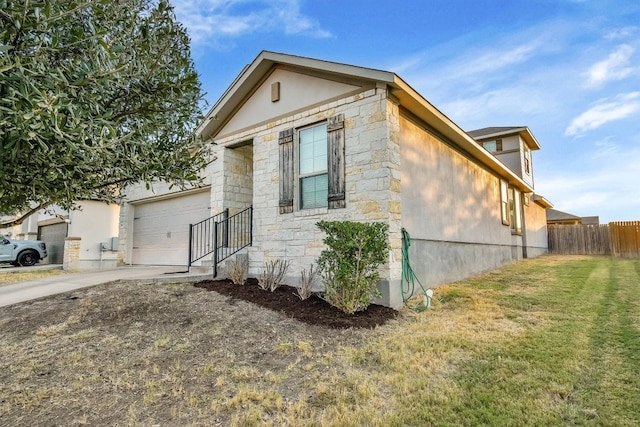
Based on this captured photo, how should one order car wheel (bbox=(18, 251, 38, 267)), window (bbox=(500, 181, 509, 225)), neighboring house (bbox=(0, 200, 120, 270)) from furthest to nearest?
car wheel (bbox=(18, 251, 38, 267)), window (bbox=(500, 181, 509, 225)), neighboring house (bbox=(0, 200, 120, 270))

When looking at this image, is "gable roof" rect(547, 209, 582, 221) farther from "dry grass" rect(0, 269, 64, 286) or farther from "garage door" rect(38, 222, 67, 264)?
"garage door" rect(38, 222, 67, 264)

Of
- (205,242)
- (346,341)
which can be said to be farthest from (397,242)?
(205,242)

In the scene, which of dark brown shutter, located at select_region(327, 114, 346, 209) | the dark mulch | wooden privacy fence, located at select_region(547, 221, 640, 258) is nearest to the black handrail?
the dark mulch

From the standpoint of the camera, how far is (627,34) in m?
8.26

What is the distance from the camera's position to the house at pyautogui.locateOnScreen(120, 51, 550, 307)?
19.2ft

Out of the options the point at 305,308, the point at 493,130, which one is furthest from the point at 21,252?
the point at 493,130

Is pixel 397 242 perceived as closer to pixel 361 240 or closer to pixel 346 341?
pixel 361 240

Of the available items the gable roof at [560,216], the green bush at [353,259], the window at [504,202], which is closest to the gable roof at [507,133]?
the window at [504,202]

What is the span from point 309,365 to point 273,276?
2.97 m

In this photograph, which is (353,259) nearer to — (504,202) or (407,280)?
(407,280)

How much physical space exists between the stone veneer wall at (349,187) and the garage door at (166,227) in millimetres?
2872

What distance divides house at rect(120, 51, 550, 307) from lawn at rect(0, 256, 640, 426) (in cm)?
168

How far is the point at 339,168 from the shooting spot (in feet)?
20.4

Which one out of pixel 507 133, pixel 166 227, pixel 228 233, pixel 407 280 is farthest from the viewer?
pixel 507 133
